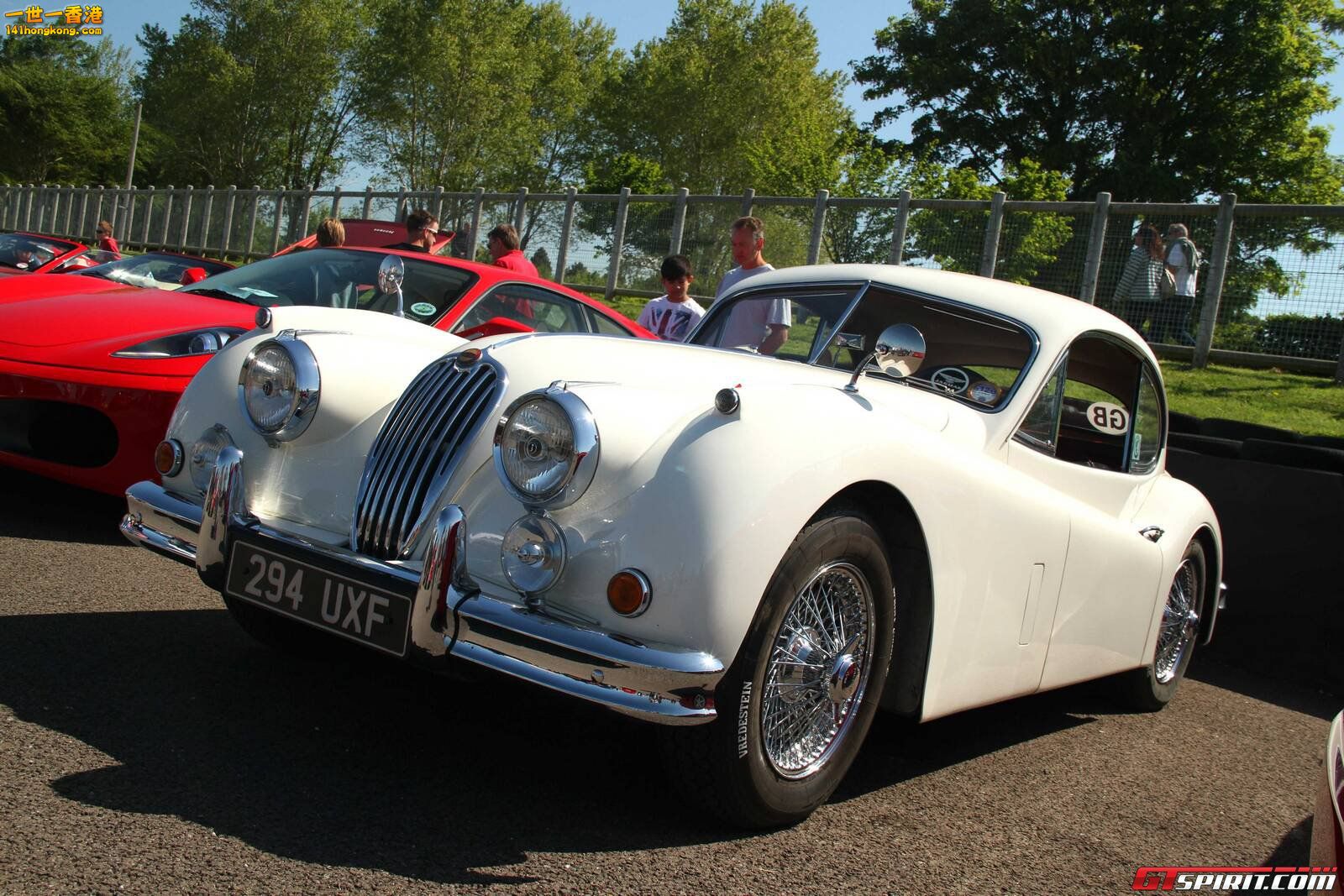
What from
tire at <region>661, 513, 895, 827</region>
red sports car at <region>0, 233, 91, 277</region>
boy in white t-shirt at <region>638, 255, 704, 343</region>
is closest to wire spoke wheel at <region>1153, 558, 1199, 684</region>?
tire at <region>661, 513, 895, 827</region>

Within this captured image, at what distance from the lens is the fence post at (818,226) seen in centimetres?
1623

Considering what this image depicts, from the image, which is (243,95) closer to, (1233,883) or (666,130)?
(666,130)

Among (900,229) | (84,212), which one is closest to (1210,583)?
(900,229)

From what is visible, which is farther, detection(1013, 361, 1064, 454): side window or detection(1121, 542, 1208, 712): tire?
detection(1121, 542, 1208, 712): tire

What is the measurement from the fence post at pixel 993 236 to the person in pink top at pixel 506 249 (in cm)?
727

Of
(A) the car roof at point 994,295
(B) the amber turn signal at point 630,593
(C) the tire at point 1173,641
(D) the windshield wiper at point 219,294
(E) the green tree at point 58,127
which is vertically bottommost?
(C) the tire at point 1173,641

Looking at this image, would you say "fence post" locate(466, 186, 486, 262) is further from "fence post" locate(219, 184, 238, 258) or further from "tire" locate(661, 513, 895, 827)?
"tire" locate(661, 513, 895, 827)

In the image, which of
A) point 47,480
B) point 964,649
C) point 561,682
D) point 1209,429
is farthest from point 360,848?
point 1209,429

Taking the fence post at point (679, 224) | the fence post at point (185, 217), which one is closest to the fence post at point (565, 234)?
the fence post at point (679, 224)

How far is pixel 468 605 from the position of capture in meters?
2.65

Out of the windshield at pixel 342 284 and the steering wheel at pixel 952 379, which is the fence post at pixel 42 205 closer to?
the windshield at pixel 342 284

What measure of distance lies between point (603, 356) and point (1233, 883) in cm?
214

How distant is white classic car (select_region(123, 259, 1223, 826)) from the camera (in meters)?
2.61

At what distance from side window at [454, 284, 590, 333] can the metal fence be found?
8.29m
